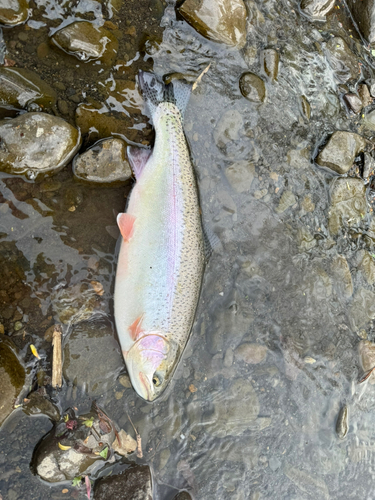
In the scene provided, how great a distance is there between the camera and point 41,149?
288cm

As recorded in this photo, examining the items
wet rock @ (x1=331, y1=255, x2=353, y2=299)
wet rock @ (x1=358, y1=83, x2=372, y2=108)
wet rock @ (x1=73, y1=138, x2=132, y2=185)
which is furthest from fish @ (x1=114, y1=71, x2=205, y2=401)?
wet rock @ (x1=358, y1=83, x2=372, y2=108)

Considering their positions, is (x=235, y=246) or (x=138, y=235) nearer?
(x=138, y=235)

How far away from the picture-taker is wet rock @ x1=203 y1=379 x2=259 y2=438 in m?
→ 3.27

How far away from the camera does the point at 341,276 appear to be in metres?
3.71

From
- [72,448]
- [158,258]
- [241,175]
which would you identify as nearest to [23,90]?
[158,258]

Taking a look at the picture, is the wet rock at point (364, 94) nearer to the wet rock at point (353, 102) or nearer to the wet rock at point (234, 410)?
the wet rock at point (353, 102)

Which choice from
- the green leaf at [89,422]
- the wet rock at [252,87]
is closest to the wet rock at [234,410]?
the green leaf at [89,422]

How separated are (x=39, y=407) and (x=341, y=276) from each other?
10.5 ft

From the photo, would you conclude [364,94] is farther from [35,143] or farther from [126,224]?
[35,143]

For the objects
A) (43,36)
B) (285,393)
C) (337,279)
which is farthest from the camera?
(337,279)

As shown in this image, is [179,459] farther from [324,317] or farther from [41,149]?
[41,149]

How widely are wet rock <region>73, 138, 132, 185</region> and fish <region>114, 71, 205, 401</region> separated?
12 centimetres

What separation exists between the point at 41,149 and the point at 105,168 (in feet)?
1.77

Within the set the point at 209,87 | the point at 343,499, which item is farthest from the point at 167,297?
the point at 343,499
